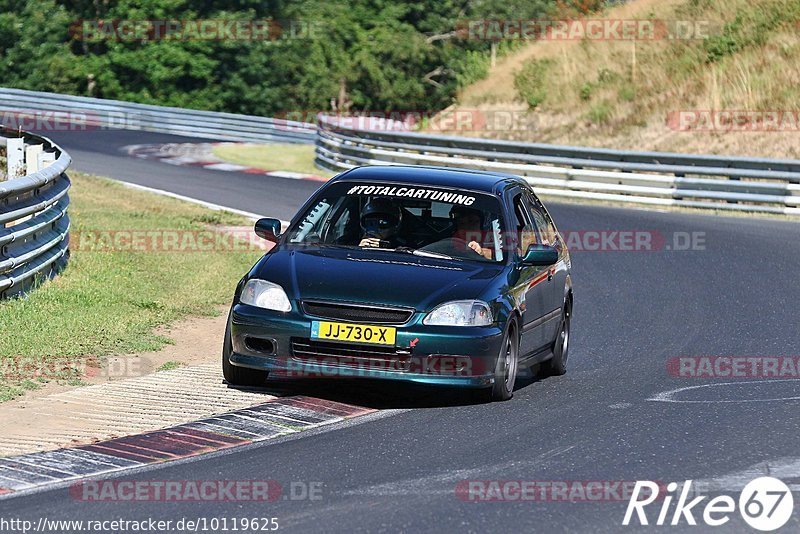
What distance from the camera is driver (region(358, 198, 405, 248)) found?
10.1 metres

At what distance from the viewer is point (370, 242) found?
10.0 meters

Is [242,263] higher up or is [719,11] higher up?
[719,11]

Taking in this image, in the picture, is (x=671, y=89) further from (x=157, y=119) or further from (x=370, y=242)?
(x=370, y=242)

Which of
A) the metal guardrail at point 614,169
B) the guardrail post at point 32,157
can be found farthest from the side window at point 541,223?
the metal guardrail at point 614,169

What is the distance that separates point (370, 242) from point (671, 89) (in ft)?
87.9

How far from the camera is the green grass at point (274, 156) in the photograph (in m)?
31.3

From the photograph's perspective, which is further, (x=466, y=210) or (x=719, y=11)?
(x=719, y=11)

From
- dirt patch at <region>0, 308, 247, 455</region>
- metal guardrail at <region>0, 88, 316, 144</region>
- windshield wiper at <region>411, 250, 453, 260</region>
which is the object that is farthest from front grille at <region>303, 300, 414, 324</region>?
metal guardrail at <region>0, 88, 316, 144</region>

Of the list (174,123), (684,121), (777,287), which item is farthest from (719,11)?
(777,287)

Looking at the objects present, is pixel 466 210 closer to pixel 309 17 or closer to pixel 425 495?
pixel 425 495

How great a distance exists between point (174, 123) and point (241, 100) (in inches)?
727

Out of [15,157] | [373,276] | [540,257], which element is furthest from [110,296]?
[540,257]

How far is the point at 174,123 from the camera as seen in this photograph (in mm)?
39844

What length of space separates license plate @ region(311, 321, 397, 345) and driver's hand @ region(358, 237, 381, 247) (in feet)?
4.07
